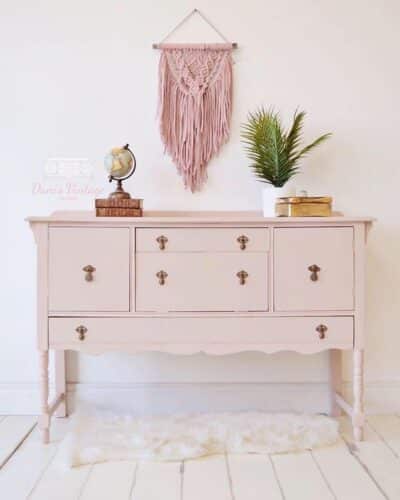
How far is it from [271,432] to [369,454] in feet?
1.34

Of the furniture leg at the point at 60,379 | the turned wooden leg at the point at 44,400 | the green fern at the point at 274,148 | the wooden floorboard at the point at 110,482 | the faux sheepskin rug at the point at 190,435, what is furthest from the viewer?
the furniture leg at the point at 60,379

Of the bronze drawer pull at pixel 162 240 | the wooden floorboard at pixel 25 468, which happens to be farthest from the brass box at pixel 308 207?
the wooden floorboard at pixel 25 468

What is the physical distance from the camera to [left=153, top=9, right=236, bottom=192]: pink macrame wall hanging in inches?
96.3

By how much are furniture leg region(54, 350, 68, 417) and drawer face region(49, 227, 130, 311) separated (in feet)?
1.61

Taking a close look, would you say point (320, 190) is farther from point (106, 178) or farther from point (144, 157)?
point (106, 178)

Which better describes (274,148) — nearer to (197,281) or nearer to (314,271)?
(314,271)

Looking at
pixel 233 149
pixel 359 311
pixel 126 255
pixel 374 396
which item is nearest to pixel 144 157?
pixel 233 149

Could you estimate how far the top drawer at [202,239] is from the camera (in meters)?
2.06

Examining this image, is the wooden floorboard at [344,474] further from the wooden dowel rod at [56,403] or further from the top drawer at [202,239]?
the wooden dowel rod at [56,403]

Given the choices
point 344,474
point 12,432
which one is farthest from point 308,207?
point 12,432

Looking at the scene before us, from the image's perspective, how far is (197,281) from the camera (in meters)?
2.06

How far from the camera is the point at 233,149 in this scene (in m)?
2.50

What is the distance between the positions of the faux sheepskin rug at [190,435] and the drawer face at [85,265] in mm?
556

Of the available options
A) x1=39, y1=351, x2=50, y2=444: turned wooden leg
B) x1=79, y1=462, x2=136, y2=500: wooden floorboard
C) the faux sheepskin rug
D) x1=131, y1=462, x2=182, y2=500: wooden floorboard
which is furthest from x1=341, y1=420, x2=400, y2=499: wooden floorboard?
x1=39, y1=351, x2=50, y2=444: turned wooden leg
